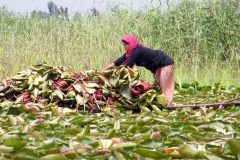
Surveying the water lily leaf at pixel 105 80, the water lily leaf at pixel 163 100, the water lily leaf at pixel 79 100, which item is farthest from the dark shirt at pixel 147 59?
the water lily leaf at pixel 79 100

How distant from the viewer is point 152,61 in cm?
640

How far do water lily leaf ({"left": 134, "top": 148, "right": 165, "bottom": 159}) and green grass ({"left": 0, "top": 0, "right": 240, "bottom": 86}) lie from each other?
6259 mm

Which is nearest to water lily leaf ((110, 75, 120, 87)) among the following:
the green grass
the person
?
the person

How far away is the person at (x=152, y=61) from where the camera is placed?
6.23 meters

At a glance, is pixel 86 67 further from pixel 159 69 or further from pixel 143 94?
pixel 143 94

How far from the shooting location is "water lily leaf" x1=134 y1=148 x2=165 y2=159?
2430 mm

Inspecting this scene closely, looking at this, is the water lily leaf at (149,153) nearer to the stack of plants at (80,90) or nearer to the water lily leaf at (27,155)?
the water lily leaf at (27,155)

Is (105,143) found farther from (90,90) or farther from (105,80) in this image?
(105,80)

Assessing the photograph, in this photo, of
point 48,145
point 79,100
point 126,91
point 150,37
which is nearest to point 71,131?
point 48,145

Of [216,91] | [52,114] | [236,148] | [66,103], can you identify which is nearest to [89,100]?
[66,103]

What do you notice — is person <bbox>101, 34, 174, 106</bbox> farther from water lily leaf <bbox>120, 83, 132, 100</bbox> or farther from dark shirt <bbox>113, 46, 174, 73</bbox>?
water lily leaf <bbox>120, 83, 132, 100</bbox>

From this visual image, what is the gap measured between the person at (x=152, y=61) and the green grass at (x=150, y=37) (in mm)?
2191

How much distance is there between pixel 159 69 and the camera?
654 cm

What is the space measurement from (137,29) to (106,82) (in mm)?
4380
